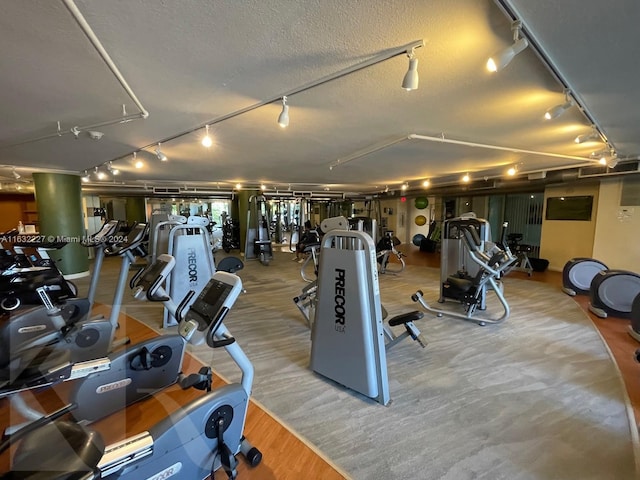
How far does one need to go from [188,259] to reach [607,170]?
739 centimetres

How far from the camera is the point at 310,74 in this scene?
6.95 ft

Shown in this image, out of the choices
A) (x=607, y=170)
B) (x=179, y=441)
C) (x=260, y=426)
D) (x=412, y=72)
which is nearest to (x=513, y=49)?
(x=412, y=72)

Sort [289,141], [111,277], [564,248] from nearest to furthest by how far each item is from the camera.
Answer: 1. [289,141]
2. [111,277]
3. [564,248]

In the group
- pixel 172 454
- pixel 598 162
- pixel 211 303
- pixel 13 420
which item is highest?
pixel 598 162

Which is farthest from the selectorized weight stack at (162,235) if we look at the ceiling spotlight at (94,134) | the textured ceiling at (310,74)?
the ceiling spotlight at (94,134)

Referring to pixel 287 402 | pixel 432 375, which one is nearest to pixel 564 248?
pixel 432 375

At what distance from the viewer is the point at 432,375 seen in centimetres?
257

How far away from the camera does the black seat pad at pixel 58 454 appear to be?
0.93 metres

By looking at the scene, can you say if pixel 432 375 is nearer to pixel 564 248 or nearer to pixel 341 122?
pixel 341 122

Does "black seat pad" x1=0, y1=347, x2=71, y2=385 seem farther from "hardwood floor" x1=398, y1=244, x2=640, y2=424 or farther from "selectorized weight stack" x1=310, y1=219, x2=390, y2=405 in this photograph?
"hardwood floor" x1=398, y1=244, x2=640, y2=424

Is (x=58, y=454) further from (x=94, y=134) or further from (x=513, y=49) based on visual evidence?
(x=94, y=134)

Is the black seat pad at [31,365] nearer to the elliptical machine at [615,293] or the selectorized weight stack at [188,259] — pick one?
the selectorized weight stack at [188,259]

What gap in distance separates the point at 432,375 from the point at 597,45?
2.58 metres

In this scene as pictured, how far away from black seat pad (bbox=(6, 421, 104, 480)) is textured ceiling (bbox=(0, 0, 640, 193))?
1856 mm
